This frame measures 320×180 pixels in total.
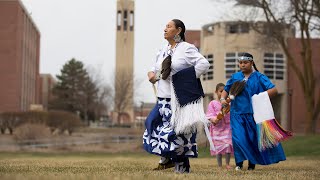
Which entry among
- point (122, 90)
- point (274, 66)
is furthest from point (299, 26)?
point (122, 90)

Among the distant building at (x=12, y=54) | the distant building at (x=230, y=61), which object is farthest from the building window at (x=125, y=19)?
the distant building at (x=230, y=61)

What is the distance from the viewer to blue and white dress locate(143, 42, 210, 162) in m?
8.61

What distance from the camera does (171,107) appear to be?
867 cm

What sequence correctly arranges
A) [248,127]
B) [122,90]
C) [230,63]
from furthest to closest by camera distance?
[122,90]
[230,63]
[248,127]

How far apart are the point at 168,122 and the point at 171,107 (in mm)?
195

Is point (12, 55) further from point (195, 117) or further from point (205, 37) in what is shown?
point (195, 117)

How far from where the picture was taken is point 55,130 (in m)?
51.2

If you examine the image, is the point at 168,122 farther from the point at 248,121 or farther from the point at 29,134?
the point at 29,134

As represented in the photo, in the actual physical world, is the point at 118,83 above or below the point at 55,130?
above

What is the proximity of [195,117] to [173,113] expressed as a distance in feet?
0.93

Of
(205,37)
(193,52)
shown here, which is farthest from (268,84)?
(205,37)

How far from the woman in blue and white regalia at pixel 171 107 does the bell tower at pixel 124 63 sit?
271ft

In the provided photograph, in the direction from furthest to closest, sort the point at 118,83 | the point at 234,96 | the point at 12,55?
the point at 118,83 < the point at 12,55 < the point at 234,96

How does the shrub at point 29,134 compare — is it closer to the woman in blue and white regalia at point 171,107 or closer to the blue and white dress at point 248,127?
the blue and white dress at point 248,127
